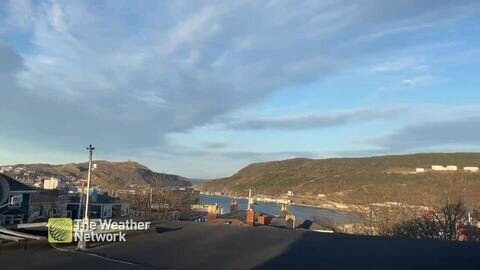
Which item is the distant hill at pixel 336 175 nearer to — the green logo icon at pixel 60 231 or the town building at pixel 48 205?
the town building at pixel 48 205

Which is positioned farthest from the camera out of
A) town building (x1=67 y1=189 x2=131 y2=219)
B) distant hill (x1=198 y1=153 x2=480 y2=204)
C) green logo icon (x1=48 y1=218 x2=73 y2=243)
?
distant hill (x1=198 y1=153 x2=480 y2=204)

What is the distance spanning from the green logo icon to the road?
63 cm

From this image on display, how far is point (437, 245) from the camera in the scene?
1287 cm

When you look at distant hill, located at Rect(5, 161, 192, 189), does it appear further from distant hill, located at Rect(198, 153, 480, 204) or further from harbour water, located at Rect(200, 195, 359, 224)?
harbour water, located at Rect(200, 195, 359, 224)

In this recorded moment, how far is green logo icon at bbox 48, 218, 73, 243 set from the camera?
32.7ft

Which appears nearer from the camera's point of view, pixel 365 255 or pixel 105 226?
pixel 365 255

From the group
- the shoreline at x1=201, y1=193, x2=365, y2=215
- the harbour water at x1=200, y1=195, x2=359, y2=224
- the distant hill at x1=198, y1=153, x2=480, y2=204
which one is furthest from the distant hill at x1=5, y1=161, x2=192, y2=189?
the harbour water at x1=200, y1=195, x2=359, y2=224

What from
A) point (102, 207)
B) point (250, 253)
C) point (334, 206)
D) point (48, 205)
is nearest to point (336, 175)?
point (334, 206)

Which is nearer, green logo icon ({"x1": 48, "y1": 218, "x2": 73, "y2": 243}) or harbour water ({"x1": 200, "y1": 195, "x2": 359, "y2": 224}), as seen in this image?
green logo icon ({"x1": 48, "y1": 218, "x2": 73, "y2": 243})

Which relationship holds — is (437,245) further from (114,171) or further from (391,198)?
(114,171)

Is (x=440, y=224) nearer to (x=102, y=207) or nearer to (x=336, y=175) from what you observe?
(x=102, y=207)

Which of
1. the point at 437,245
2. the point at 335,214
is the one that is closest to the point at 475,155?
the point at 335,214

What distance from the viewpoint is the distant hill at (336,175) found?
58.9 m

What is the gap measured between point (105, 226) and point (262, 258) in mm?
3952
